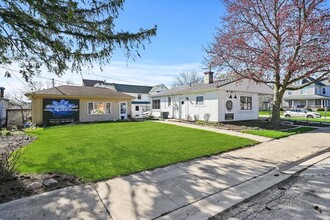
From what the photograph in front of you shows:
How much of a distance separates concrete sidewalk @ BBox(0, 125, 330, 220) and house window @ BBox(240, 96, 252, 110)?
512 inches

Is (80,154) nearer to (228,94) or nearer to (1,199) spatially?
(1,199)

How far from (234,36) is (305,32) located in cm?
391

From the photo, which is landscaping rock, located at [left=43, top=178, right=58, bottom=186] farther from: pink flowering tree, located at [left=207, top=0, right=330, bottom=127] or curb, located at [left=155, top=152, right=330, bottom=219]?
pink flowering tree, located at [left=207, top=0, right=330, bottom=127]

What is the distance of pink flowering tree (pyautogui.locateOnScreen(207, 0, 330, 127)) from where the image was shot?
1156 centimetres

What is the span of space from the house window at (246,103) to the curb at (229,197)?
44.9 ft

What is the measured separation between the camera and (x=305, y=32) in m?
11.4

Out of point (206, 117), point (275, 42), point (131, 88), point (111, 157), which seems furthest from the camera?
point (131, 88)

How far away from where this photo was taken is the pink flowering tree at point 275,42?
37.9 ft

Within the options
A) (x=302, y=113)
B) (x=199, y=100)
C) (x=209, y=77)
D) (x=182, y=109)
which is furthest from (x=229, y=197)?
(x=302, y=113)

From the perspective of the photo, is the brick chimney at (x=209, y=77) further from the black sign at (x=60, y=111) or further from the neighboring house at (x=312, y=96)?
the neighboring house at (x=312, y=96)

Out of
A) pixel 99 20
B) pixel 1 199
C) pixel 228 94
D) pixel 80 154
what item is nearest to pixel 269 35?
pixel 228 94

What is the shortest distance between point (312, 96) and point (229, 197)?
4506 cm

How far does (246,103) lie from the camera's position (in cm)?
1873

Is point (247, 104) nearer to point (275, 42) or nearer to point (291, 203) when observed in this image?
point (275, 42)
